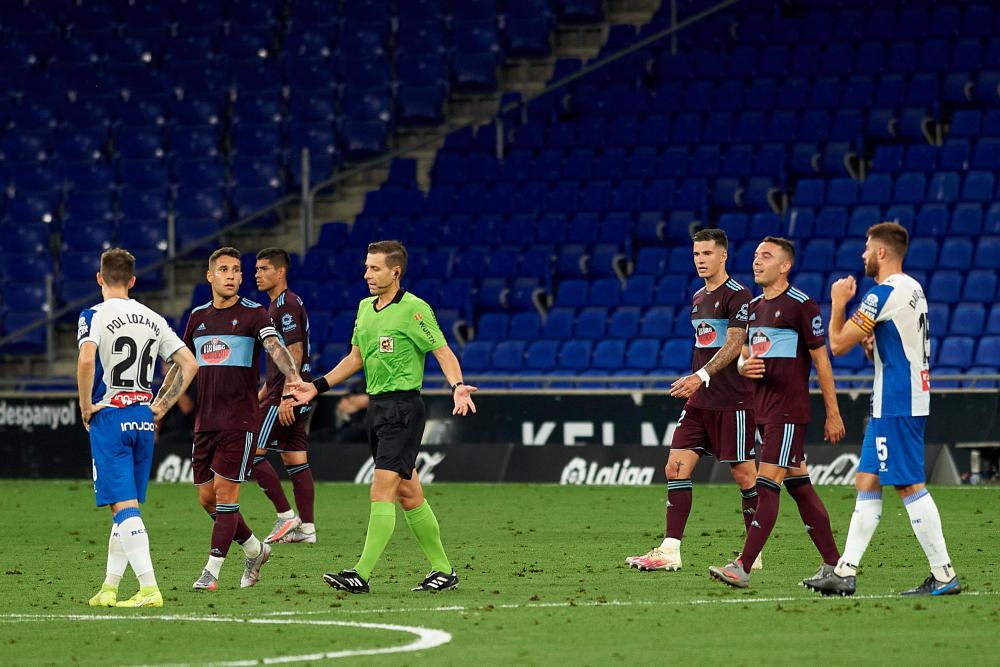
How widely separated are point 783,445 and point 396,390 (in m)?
2.68

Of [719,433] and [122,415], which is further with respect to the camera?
[719,433]

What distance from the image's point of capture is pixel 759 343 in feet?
41.0

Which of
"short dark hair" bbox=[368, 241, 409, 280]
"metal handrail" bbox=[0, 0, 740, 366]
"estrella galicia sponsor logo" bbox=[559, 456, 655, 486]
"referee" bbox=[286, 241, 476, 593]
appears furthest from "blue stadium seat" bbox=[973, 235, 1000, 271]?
"short dark hair" bbox=[368, 241, 409, 280]

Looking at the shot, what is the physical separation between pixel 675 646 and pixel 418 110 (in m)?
26.3

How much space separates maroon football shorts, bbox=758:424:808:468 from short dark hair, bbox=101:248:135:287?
14.6 feet

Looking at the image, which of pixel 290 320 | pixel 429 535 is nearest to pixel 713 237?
pixel 429 535

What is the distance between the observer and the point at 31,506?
2188 centimetres

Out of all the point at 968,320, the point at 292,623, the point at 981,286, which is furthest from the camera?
the point at 981,286

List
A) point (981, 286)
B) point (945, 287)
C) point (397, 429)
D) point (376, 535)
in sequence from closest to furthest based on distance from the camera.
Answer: point (376, 535), point (397, 429), point (981, 286), point (945, 287)

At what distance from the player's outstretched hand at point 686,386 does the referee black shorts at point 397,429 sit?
1.95 metres

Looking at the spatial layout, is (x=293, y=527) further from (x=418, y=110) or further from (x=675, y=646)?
(x=418, y=110)

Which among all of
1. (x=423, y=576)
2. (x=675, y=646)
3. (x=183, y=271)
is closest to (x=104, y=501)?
(x=423, y=576)

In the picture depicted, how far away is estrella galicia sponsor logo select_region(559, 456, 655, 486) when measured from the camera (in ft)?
80.5

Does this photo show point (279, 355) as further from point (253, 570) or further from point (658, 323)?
point (658, 323)
